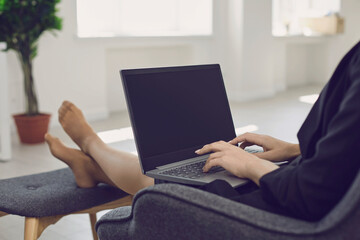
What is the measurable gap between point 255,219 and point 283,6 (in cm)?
720

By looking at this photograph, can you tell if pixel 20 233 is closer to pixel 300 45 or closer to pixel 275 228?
pixel 275 228

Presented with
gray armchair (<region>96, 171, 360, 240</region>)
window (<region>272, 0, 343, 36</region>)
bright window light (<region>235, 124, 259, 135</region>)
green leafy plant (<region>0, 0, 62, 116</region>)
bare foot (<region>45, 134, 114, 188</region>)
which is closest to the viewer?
gray armchair (<region>96, 171, 360, 240</region>)

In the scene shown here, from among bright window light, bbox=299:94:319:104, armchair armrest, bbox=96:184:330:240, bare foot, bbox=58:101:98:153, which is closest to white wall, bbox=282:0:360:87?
bright window light, bbox=299:94:319:104

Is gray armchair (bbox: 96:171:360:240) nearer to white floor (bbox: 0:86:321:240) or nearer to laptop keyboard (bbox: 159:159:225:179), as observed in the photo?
laptop keyboard (bbox: 159:159:225:179)

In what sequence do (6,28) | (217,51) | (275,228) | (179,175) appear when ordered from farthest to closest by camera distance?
(217,51), (6,28), (179,175), (275,228)

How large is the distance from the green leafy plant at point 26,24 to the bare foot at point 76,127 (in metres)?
1.95

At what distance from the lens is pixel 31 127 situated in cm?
402

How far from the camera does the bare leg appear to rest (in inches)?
64.4

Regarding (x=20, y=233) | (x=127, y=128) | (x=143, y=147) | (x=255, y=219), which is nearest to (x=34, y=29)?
(x=127, y=128)

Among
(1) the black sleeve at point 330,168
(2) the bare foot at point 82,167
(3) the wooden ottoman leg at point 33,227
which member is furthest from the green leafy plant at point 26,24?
(1) the black sleeve at point 330,168

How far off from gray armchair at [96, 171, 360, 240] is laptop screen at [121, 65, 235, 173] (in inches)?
10.0

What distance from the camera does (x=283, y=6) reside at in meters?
7.72

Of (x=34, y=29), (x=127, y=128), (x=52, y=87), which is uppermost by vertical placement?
(x=34, y=29)

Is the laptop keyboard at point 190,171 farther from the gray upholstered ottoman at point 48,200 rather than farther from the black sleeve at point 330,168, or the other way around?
the gray upholstered ottoman at point 48,200
